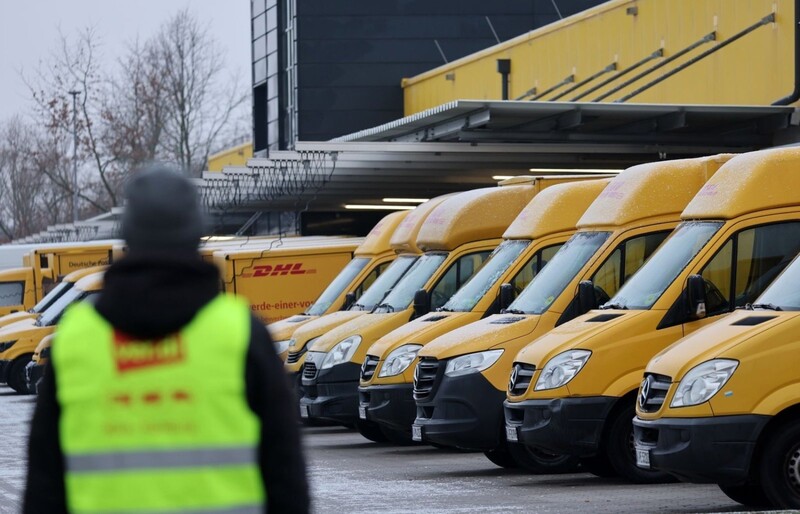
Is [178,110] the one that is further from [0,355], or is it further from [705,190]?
[705,190]

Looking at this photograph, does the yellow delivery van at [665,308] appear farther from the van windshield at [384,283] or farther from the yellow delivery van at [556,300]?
the van windshield at [384,283]

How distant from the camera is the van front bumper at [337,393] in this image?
18.0 m

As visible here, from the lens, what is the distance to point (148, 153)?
221ft

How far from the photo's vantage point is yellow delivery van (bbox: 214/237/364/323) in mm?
25781

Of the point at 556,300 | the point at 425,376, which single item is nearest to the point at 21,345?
the point at 425,376

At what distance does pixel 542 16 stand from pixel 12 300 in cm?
1793

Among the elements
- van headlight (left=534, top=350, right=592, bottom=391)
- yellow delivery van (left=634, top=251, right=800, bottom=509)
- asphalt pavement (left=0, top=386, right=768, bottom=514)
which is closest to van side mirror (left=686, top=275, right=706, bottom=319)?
van headlight (left=534, top=350, right=592, bottom=391)

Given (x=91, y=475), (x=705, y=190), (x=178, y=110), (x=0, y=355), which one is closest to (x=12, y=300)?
(x=0, y=355)

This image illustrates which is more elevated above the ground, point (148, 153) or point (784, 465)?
point (148, 153)

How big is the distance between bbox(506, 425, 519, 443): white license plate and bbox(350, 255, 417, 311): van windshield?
603cm

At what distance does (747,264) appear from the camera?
12664mm

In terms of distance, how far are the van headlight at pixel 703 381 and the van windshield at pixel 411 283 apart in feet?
24.1

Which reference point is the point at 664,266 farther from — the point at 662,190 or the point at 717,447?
the point at 717,447

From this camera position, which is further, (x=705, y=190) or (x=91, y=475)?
(x=705, y=190)
